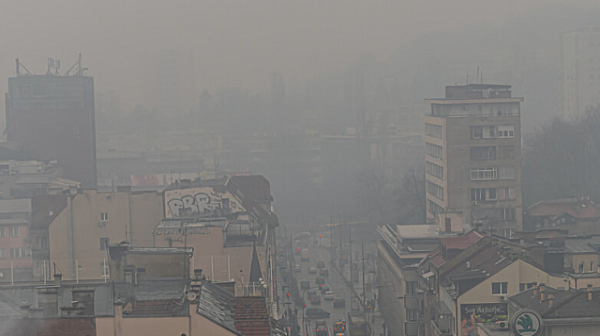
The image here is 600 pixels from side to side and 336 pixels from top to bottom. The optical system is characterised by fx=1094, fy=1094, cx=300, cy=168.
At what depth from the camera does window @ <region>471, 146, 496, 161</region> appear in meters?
26.7

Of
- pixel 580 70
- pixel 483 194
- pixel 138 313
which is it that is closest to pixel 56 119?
pixel 483 194

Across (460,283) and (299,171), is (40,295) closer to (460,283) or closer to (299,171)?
(460,283)

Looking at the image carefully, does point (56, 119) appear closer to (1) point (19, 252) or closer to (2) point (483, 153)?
(2) point (483, 153)

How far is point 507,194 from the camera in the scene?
2712cm

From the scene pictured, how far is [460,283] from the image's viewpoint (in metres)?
13.7

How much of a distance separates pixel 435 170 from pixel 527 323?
19367mm

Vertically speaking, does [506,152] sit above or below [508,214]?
above

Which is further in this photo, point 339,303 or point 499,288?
point 339,303

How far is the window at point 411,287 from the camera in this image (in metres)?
17.4

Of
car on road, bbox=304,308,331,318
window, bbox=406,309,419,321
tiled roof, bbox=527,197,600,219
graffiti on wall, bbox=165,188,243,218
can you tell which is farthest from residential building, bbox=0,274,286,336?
tiled roof, bbox=527,197,600,219

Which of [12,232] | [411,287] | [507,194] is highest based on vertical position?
[507,194]

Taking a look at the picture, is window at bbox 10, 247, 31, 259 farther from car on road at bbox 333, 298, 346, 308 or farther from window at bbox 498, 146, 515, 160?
window at bbox 498, 146, 515, 160

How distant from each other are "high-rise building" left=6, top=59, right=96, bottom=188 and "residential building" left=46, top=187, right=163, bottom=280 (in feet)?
66.9

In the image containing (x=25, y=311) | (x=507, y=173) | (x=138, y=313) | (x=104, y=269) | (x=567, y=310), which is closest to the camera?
(x=138, y=313)
